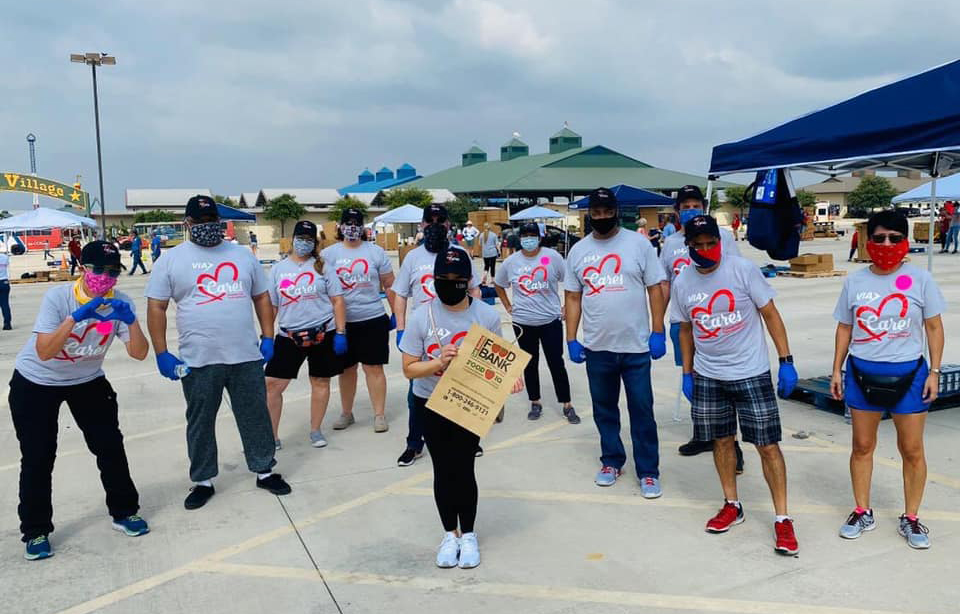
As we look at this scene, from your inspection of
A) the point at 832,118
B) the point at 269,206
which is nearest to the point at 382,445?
the point at 832,118

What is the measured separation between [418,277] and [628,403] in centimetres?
202

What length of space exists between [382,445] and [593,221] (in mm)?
2511

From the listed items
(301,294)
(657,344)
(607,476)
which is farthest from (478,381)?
(301,294)

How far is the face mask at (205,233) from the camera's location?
4.65 metres

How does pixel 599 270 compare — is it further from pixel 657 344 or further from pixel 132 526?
pixel 132 526

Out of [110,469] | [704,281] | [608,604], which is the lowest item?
[608,604]

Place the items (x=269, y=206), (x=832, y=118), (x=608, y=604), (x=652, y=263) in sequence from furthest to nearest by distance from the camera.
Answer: (x=269, y=206)
(x=832, y=118)
(x=652, y=263)
(x=608, y=604)

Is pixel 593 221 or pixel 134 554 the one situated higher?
pixel 593 221

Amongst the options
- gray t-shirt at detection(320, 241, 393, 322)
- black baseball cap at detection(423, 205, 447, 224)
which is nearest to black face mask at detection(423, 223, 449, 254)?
black baseball cap at detection(423, 205, 447, 224)

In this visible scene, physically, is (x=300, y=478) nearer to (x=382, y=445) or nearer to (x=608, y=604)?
(x=382, y=445)

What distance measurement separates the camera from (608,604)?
3.47 m

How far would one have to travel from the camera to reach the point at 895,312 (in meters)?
3.87

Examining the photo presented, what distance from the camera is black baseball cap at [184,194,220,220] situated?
184 inches

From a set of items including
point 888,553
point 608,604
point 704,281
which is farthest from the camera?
point 704,281
